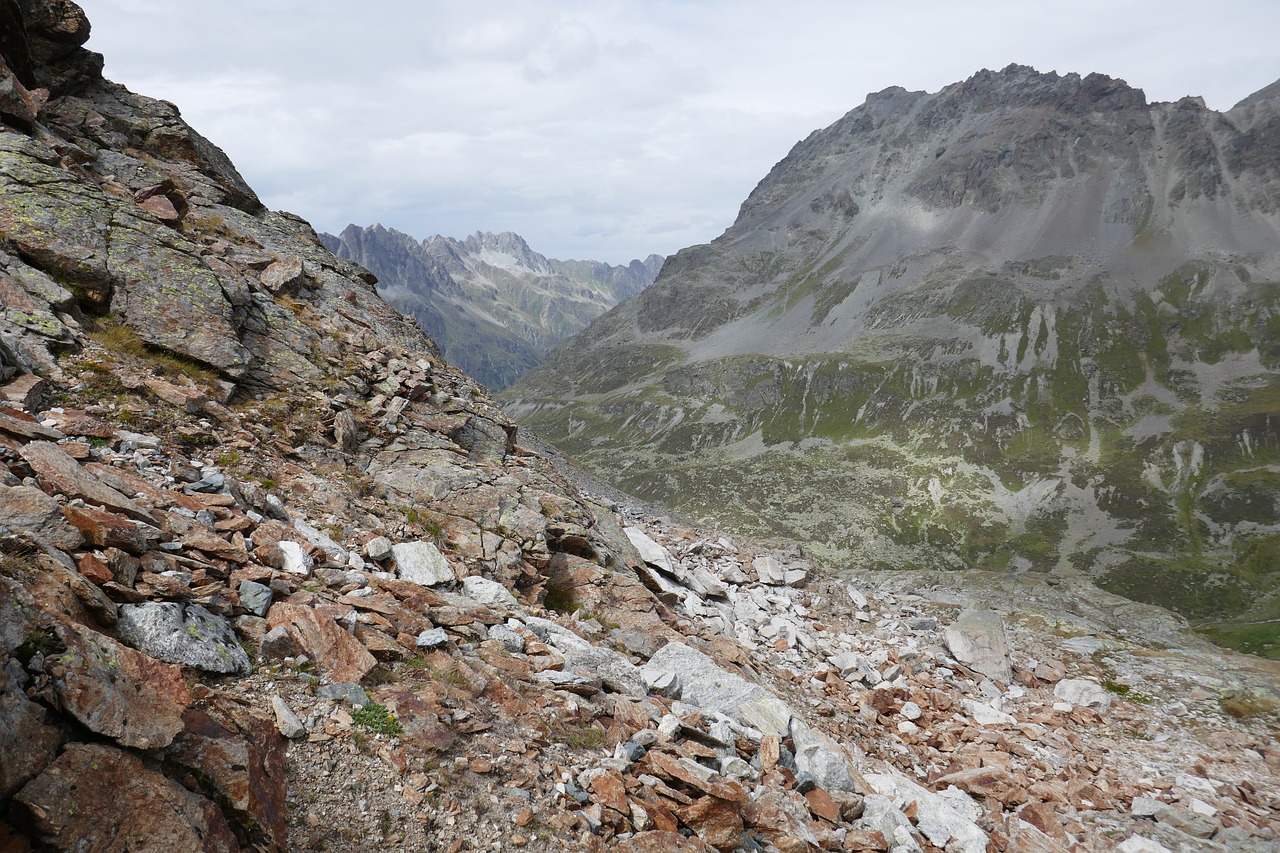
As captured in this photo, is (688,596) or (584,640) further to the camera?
(688,596)

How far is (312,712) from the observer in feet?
24.8

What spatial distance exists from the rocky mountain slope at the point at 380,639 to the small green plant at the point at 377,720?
4 cm

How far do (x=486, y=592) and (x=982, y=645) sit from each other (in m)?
21.4

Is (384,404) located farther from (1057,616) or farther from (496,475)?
(1057,616)

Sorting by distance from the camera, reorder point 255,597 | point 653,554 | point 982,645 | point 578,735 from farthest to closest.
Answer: point 982,645, point 653,554, point 578,735, point 255,597

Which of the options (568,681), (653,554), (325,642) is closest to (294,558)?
(325,642)

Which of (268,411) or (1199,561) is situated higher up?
(268,411)

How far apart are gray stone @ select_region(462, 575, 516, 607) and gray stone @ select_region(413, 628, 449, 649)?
2.84m

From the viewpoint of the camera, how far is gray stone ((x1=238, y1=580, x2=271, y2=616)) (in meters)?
8.73

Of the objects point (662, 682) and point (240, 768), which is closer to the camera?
point (240, 768)

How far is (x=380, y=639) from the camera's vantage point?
9328 mm

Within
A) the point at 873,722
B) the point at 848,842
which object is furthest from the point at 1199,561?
the point at 848,842

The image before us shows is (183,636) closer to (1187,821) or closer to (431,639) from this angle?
(431,639)

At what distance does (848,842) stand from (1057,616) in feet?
95.3
